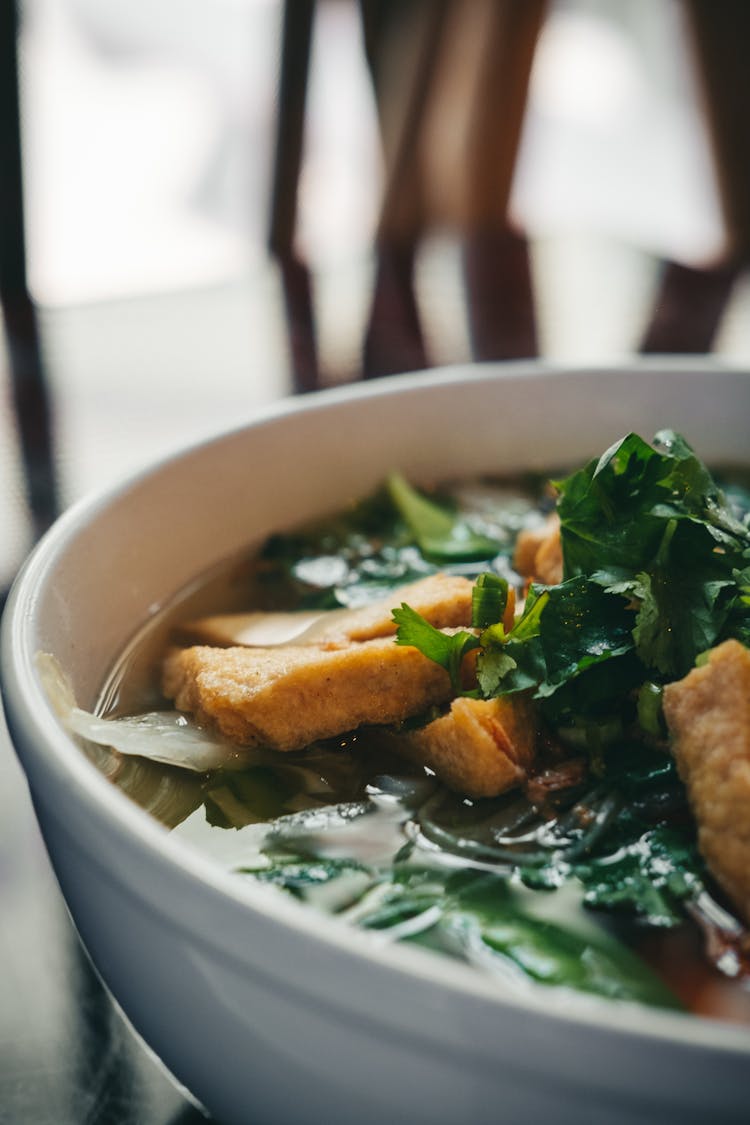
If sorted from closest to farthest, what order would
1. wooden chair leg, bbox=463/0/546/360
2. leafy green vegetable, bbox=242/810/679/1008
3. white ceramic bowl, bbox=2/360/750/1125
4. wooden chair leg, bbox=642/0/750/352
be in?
white ceramic bowl, bbox=2/360/750/1125 → leafy green vegetable, bbox=242/810/679/1008 → wooden chair leg, bbox=463/0/546/360 → wooden chair leg, bbox=642/0/750/352

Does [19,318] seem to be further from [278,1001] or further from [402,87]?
[278,1001]

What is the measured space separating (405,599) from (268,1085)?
25.6 inches

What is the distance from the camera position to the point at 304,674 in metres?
1.16

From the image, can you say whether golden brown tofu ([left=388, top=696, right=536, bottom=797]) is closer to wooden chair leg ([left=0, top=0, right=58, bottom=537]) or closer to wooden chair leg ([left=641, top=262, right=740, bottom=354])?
wooden chair leg ([left=0, top=0, right=58, bottom=537])

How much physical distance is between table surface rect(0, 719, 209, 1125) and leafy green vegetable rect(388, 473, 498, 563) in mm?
727

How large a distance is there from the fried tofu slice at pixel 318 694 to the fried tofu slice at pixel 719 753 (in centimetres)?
27

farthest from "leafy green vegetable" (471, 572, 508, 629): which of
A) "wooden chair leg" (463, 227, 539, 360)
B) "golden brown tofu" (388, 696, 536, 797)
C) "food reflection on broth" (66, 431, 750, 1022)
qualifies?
"wooden chair leg" (463, 227, 539, 360)

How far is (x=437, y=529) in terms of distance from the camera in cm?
169

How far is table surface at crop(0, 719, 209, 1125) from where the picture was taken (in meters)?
0.92

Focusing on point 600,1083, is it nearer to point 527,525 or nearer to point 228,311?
point 527,525

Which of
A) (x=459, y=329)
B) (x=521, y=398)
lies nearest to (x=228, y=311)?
(x=459, y=329)

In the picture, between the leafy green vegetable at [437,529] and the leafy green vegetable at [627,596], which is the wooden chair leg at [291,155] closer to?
the leafy green vegetable at [437,529]

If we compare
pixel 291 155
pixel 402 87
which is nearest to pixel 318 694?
pixel 402 87

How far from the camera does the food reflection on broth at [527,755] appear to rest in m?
0.92
